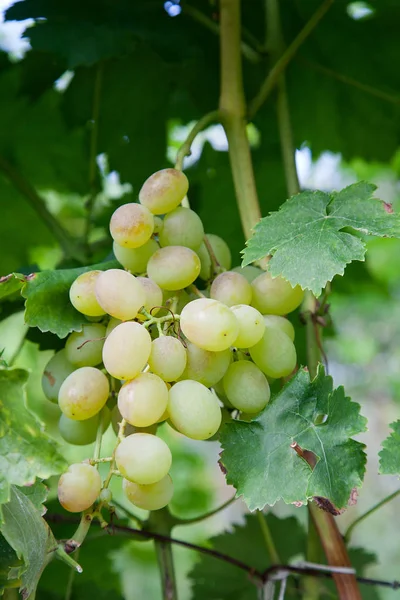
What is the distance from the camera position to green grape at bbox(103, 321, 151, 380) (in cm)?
51

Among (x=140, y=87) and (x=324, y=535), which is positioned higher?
(x=140, y=87)

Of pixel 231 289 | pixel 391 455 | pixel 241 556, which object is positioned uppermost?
pixel 231 289

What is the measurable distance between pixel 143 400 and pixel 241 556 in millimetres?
608

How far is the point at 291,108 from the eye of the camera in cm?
116

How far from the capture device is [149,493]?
0.53 m

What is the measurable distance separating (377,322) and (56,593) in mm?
6592

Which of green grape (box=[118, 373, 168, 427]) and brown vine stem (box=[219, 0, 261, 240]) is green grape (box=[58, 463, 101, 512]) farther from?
brown vine stem (box=[219, 0, 261, 240])

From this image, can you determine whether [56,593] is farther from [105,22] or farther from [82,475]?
[105,22]

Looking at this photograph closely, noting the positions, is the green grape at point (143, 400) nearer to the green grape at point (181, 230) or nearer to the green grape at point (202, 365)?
the green grape at point (202, 365)

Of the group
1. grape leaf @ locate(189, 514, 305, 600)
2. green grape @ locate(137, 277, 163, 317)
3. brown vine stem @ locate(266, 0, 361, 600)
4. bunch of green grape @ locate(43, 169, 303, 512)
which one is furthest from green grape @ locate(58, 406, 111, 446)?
grape leaf @ locate(189, 514, 305, 600)

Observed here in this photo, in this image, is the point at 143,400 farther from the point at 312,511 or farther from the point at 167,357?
the point at 312,511

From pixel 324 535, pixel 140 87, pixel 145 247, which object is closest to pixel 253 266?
pixel 145 247

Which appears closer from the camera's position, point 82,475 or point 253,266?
point 82,475

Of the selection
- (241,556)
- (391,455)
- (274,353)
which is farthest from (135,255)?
(241,556)
